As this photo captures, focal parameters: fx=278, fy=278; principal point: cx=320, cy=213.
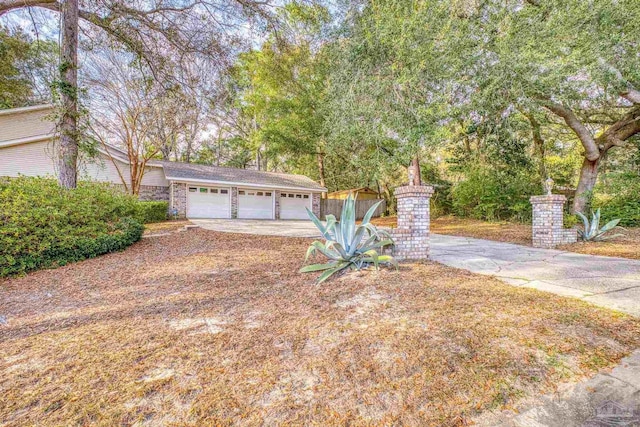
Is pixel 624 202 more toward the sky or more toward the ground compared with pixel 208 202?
more toward the ground

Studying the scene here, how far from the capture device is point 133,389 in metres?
1.54

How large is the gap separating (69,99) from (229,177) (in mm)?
8048

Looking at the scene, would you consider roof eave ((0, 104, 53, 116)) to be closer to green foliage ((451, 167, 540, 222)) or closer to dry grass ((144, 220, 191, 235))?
dry grass ((144, 220, 191, 235))

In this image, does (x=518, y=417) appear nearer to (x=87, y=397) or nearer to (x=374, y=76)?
(x=87, y=397)

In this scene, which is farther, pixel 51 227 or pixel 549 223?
pixel 549 223

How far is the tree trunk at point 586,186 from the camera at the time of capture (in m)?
9.17

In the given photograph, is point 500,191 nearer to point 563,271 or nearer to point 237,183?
point 563,271

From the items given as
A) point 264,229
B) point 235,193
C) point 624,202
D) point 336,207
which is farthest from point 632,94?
point 235,193

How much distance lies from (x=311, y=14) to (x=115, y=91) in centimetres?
866

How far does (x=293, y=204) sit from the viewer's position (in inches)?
628

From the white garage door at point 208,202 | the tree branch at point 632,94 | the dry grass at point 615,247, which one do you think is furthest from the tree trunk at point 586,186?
the white garage door at point 208,202

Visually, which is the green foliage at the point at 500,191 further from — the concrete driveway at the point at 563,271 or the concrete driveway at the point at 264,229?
the concrete driveway at the point at 264,229

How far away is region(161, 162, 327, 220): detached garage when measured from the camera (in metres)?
12.9

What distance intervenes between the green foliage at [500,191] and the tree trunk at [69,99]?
12.7 m
